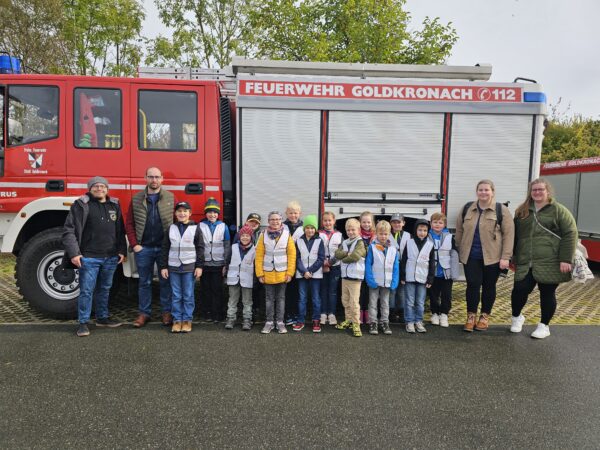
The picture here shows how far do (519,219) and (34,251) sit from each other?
5522mm

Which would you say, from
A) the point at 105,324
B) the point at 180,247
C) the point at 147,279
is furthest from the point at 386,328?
the point at 105,324

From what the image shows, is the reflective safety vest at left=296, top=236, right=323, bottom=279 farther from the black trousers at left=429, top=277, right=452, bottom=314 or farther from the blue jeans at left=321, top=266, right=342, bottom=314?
the black trousers at left=429, top=277, right=452, bottom=314

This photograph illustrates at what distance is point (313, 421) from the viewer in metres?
2.96

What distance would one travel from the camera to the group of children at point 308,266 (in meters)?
4.72

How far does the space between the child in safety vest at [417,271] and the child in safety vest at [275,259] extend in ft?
4.38

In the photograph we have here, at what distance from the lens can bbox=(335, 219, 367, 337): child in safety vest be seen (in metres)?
4.70

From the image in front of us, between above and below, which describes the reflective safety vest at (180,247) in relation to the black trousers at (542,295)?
above

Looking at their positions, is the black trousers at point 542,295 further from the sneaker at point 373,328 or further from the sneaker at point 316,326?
the sneaker at point 316,326

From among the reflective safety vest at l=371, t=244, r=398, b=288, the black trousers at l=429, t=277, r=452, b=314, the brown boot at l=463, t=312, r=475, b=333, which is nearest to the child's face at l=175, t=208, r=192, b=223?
the reflective safety vest at l=371, t=244, r=398, b=288

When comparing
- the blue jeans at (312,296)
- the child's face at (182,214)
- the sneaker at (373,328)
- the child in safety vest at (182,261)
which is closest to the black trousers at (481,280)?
the sneaker at (373,328)

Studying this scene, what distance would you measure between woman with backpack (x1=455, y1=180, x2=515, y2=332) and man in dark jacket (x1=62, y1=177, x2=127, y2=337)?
3.94 metres

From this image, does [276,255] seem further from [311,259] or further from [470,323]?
[470,323]

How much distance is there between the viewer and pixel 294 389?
11.3ft

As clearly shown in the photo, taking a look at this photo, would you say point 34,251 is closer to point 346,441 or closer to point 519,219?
point 346,441
